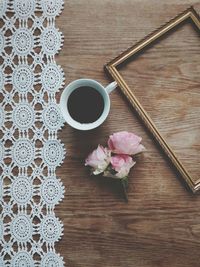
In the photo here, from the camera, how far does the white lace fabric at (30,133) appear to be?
2.70 ft

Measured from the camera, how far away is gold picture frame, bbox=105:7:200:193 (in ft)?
2.68

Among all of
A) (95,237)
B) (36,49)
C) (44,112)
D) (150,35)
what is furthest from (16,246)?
(150,35)

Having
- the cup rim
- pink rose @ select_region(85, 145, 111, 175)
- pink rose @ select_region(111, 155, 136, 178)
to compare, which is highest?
the cup rim

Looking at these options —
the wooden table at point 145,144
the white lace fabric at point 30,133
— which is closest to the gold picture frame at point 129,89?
the wooden table at point 145,144

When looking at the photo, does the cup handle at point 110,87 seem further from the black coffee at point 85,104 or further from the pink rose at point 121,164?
the pink rose at point 121,164

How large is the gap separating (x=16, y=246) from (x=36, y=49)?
41 centimetres

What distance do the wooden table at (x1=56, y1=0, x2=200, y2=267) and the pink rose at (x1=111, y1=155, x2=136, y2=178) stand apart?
1.6 inches

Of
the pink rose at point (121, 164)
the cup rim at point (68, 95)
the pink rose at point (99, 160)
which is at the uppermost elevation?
the cup rim at point (68, 95)

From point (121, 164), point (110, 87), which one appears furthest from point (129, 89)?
point (121, 164)

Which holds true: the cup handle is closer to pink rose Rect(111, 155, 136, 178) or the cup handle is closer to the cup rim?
the cup rim

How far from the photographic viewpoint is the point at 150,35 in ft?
2.73

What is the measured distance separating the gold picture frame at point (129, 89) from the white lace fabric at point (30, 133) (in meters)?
0.12

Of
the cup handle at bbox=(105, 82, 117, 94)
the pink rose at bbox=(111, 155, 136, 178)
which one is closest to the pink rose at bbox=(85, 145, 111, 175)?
the pink rose at bbox=(111, 155, 136, 178)

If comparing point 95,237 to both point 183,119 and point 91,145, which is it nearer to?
point 91,145
